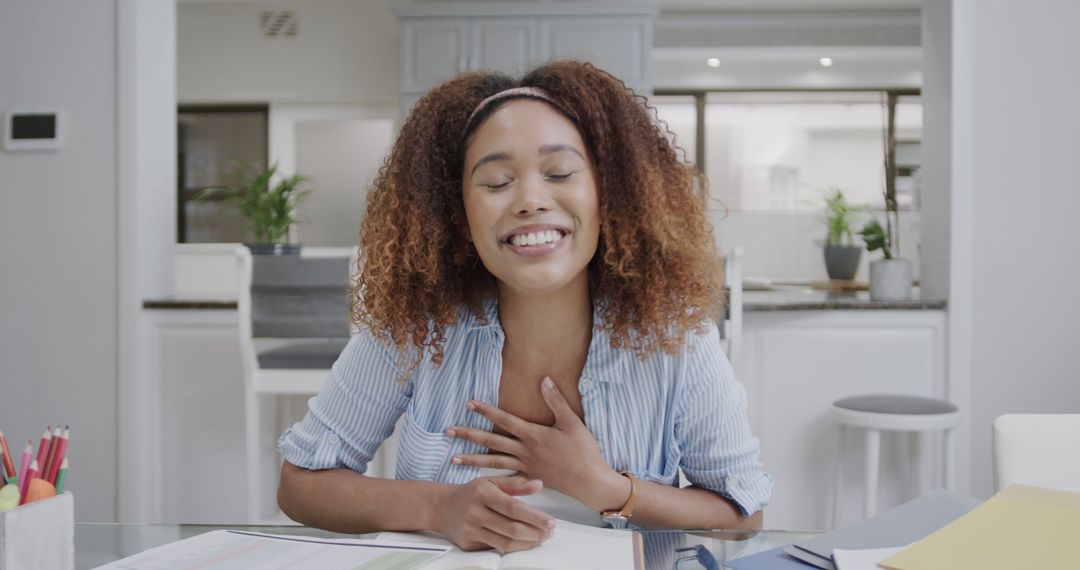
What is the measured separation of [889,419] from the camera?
225 cm

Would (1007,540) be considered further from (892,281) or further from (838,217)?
(838,217)

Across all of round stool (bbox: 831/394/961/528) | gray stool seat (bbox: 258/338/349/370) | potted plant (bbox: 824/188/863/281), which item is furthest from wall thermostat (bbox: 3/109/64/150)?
potted plant (bbox: 824/188/863/281)

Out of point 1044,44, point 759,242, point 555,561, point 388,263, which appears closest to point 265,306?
point 388,263

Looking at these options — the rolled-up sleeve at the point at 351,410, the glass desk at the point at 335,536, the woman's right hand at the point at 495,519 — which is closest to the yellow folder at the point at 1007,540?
the glass desk at the point at 335,536

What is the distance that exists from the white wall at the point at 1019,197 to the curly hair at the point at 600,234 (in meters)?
1.91

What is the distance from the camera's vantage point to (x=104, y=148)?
105 inches

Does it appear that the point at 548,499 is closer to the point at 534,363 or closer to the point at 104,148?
the point at 534,363

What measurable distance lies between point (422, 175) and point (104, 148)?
204 centimetres

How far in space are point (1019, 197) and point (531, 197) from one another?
2.27m

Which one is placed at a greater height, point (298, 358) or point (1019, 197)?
point (1019, 197)

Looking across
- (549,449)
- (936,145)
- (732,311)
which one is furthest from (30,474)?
(936,145)

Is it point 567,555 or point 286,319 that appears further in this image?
point 286,319

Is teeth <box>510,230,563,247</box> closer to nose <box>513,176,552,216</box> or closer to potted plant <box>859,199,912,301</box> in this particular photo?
nose <box>513,176,552,216</box>

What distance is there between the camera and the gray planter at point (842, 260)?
10.2ft
